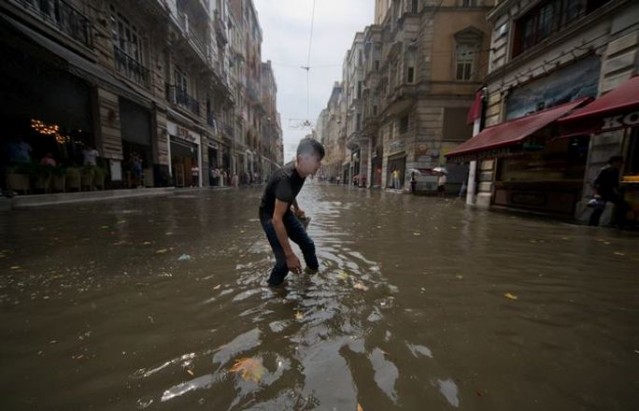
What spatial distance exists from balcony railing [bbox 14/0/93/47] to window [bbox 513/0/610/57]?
16.7 meters

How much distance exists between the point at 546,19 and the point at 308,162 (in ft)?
41.3

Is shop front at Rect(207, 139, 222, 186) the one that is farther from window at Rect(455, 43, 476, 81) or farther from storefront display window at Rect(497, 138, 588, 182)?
storefront display window at Rect(497, 138, 588, 182)

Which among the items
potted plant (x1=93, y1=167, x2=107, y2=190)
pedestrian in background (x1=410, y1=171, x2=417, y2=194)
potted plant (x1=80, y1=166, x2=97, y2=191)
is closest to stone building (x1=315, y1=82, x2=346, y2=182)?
pedestrian in background (x1=410, y1=171, x2=417, y2=194)

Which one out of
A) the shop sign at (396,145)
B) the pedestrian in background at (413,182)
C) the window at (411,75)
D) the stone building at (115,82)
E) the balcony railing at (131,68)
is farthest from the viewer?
the shop sign at (396,145)

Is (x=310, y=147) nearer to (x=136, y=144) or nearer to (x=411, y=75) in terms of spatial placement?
(x=136, y=144)

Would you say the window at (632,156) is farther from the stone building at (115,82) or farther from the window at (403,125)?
the window at (403,125)

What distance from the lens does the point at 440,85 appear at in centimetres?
1942

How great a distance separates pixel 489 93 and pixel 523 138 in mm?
6124

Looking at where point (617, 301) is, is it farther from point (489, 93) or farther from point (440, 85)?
point (440, 85)

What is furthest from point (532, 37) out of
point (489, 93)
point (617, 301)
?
point (617, 301)

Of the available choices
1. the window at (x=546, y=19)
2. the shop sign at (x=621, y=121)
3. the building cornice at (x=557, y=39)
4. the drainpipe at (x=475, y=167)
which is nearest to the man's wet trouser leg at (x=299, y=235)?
the shop sign at (x=621, y=121)

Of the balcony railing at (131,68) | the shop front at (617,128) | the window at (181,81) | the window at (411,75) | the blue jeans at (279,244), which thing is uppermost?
the window at (411,75)

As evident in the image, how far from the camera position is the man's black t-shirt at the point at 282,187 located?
247cm

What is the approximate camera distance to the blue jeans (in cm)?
A: 278
